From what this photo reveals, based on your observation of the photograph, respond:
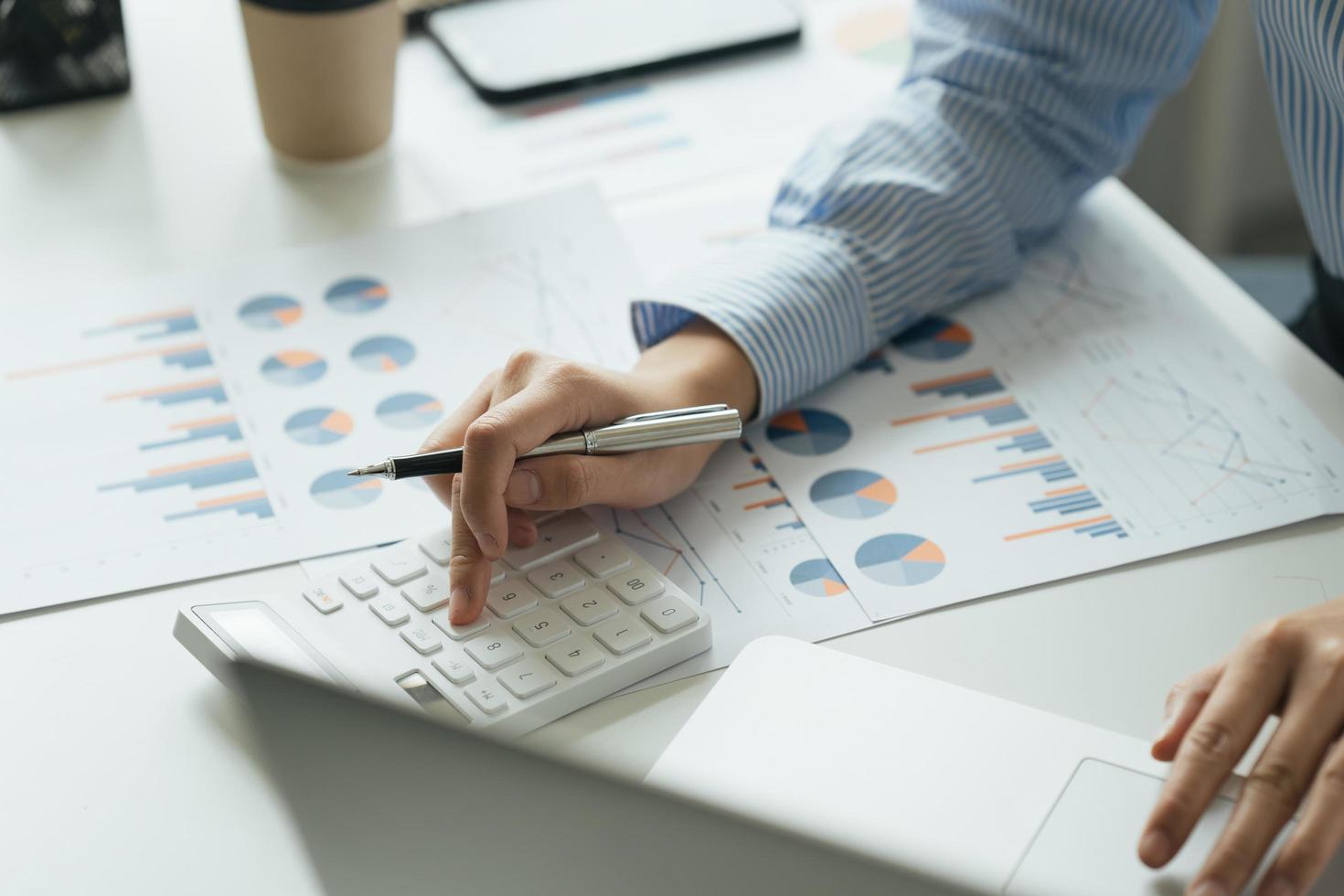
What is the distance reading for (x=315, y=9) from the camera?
84cm

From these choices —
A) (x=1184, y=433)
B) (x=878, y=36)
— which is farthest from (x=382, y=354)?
(x=878, y=36)

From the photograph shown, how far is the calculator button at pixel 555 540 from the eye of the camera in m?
0.60

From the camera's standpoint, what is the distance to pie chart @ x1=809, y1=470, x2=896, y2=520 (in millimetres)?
646

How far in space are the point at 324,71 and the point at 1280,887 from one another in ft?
2.40

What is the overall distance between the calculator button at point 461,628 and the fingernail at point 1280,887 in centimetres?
31

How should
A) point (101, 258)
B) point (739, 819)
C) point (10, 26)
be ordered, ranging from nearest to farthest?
point (739, 819), point (101, 258), point (10, 26)

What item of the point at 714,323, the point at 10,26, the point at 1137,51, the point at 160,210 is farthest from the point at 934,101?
the point at 10,26

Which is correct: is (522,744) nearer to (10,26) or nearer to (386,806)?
(386,806)

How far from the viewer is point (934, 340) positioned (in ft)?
2.56

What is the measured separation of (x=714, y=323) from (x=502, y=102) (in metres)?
0.37

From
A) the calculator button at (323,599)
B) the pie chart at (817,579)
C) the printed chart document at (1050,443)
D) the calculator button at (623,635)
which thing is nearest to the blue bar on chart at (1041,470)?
the printed chart document at (1050,443)

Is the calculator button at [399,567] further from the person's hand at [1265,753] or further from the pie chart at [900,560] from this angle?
the person's hand at [1265,753]

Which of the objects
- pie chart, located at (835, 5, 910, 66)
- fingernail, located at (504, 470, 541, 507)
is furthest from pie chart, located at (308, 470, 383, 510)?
pie chart, located at (835, 5, 910, 66)

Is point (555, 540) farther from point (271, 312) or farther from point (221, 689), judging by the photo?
point (271, 312)
